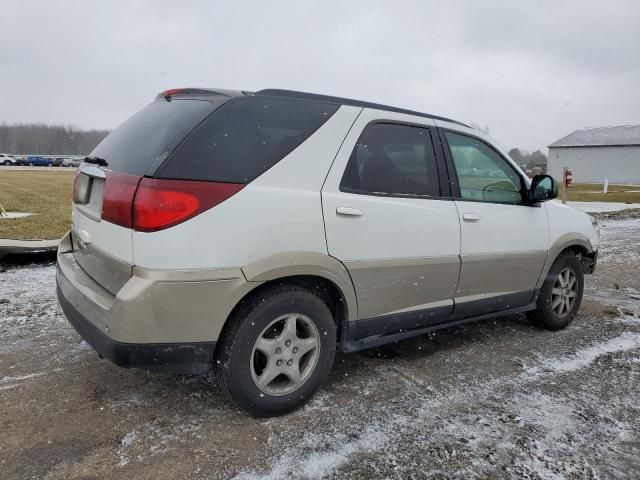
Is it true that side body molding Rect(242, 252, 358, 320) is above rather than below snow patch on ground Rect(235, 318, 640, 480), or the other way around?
above

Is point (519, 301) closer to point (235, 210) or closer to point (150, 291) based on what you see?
point (235, 210)

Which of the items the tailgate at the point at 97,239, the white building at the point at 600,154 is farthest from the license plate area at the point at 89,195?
the white building at the point at 600,154

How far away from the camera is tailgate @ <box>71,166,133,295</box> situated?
7.96 feet

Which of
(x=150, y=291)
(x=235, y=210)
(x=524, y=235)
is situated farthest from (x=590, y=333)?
(x=150, y=291)

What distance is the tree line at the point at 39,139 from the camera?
343ft

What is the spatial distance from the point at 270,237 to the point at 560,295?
3.07 metres

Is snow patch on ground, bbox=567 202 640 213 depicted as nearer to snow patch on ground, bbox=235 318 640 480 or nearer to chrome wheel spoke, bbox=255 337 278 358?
snow patch on ground, bbox=235 318 640 480

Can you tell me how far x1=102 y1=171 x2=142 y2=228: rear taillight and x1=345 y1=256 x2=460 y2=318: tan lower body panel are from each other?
1186 millimetres

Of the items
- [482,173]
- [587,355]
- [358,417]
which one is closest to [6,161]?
[482,173]

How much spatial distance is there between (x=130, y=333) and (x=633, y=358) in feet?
11.8

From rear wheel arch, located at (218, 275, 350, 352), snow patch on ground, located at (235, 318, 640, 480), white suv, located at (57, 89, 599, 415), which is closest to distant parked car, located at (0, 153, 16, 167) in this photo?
white suv, located at (57, 89, 599, 415)

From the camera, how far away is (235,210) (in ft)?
7.98

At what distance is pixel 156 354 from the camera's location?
7.88 ft

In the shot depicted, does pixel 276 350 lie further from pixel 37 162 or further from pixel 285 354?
pixel 37 162
